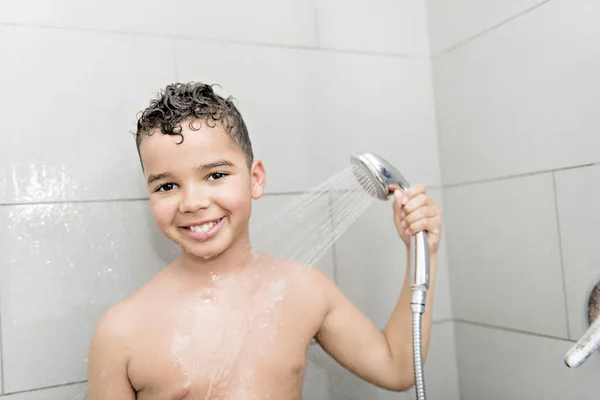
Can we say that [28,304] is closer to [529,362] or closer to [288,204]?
[288,204]

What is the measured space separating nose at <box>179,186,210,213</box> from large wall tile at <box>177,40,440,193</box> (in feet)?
1.07

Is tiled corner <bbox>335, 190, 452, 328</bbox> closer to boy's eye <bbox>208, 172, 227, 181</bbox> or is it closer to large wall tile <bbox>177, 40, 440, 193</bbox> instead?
large wall tile <bbox>177, 40, 440, 193</bbox>

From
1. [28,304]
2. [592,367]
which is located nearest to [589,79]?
[592,367]

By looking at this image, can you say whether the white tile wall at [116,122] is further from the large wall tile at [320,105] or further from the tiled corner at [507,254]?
the tiled corner at [507,254]

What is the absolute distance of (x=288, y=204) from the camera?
1.16 metres

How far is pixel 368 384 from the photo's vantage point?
3.84 ft

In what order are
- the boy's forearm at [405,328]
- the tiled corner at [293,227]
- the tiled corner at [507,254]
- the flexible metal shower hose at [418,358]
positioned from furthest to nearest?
the tiled corner at [293,227], the tiled corner at [507,254], the boy's forearm at [405,328], the flexible metal shower hose at [418,358]

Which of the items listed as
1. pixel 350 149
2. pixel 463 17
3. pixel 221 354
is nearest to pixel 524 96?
pixel 463 17

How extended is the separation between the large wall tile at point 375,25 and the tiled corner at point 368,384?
24.6 inches

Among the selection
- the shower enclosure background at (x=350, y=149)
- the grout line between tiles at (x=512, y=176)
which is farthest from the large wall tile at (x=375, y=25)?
the grout line between tiles at (x=512, y=176)

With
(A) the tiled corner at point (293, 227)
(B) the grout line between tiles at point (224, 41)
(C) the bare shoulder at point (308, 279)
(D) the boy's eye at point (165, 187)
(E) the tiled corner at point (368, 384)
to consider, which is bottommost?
(E) the tiled corner at point (368, 384)

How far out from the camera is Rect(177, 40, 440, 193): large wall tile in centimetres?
114

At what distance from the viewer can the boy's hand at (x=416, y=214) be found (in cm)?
87

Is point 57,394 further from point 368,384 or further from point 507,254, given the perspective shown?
point 507,254
